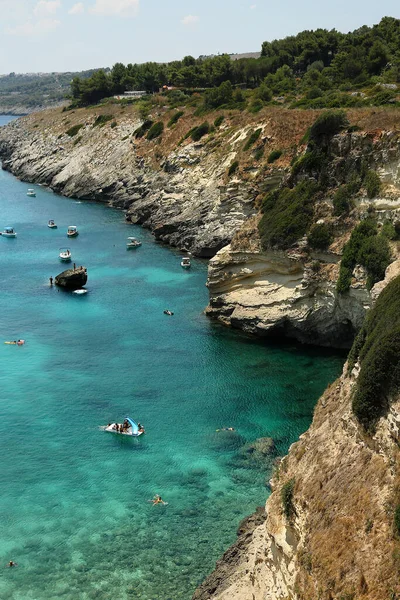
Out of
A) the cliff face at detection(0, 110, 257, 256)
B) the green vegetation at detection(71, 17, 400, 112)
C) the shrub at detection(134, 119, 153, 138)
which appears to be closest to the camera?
the cliff face at detection(0, 110, 257, 256)

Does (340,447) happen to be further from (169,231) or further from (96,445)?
(169,231)

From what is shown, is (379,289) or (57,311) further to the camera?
(57,311)

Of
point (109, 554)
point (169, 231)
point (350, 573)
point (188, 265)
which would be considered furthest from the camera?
Result: point (169, 231)

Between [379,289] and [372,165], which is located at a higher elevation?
[372,165]

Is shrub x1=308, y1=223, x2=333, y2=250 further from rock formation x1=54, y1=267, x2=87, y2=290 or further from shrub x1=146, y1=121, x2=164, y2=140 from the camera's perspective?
shrub x1=146, y1=121, x2=164, y2=140

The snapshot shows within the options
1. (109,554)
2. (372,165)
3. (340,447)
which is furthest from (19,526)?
(372,165)

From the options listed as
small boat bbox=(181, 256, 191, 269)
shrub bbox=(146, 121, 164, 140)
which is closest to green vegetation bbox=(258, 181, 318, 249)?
small boat bbox=(181, 256, 191, 269)

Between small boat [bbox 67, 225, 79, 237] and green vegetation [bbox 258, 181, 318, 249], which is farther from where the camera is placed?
small boat [bbox 67, 225, 79, 237]

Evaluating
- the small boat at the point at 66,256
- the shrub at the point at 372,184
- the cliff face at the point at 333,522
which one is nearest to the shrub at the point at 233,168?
the small boat at the point at 66,256
